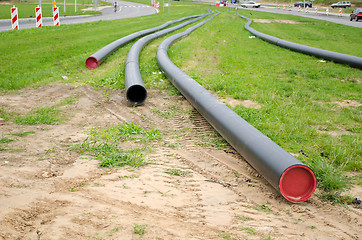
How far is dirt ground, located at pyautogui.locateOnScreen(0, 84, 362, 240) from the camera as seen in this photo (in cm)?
302

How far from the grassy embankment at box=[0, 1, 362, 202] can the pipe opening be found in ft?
3.86

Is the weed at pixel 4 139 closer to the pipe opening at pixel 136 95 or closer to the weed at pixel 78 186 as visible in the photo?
the weed at pixel 78 186

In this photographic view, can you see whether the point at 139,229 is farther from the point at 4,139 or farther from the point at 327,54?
the point at 327,54

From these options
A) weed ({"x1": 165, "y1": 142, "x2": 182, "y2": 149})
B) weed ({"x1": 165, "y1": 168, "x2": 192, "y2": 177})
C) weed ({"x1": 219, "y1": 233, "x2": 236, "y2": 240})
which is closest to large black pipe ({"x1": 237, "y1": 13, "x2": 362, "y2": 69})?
weed ({"x1": 165, "y1": 142, "x2": 182, "y2": 149})

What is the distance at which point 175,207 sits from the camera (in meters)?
3.50

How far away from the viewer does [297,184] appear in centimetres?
382

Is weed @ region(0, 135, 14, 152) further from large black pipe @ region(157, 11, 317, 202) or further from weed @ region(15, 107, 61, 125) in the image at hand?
large black pipe @ region(157, 11, 317, 202)

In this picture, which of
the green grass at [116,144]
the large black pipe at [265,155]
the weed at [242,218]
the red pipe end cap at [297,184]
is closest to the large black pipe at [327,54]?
the large black pipe at [265,155]

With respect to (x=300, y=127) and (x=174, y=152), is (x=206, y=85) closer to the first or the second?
(x=300, y=127)

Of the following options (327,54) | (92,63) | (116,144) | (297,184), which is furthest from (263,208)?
(327,54)

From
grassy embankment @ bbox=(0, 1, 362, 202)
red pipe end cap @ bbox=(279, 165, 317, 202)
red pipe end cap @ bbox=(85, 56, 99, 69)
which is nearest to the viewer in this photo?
red pipe end cap @ bbox=(279, 165, 317, 202)

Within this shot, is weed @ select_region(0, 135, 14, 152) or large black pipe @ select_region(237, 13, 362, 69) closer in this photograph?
weed @ select_region(0, 135, 14, 152)

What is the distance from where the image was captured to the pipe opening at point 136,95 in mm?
6953

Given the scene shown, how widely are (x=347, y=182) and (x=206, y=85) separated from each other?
4565 mm
